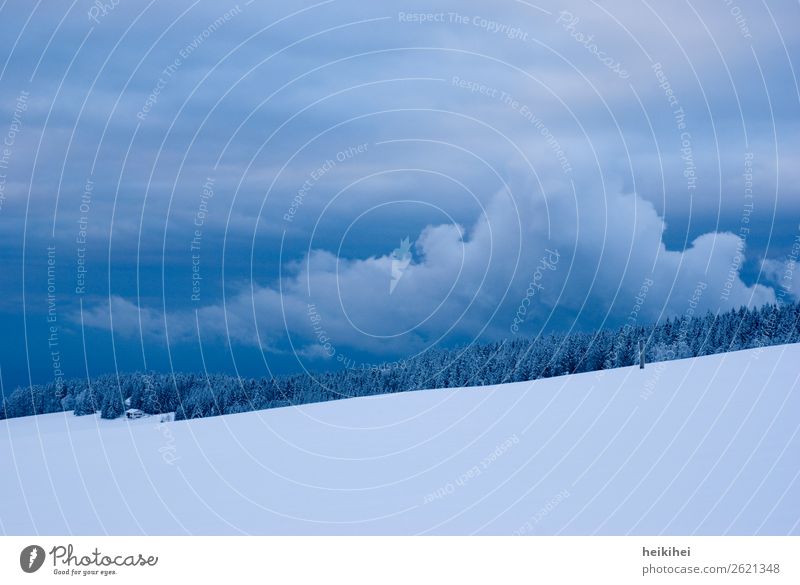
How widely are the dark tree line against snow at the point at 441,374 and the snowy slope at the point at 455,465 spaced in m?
5.46

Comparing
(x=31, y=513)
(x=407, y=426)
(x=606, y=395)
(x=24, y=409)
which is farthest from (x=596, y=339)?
(x=31, y=513)

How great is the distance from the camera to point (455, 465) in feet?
53.0

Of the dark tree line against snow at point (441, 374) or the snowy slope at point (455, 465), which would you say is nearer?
the snowy slope at point (455, 465)

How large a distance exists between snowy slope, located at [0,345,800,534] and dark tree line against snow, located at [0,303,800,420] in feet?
17.9

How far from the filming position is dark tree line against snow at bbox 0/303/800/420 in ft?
97.0

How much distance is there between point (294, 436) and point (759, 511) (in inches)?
442

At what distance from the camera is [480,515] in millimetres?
12883

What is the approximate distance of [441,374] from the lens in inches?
1283

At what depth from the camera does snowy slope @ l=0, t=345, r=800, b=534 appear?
12742mm

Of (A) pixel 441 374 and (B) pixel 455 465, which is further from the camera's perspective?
(A) pixel 441 374

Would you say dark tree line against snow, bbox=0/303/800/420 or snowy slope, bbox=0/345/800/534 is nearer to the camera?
snowy slope, bbox=0/345/800/534

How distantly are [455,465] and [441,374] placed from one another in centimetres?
1646

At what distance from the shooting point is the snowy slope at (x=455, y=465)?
12.7 m

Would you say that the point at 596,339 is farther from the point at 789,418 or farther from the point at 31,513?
the point at 31,513
